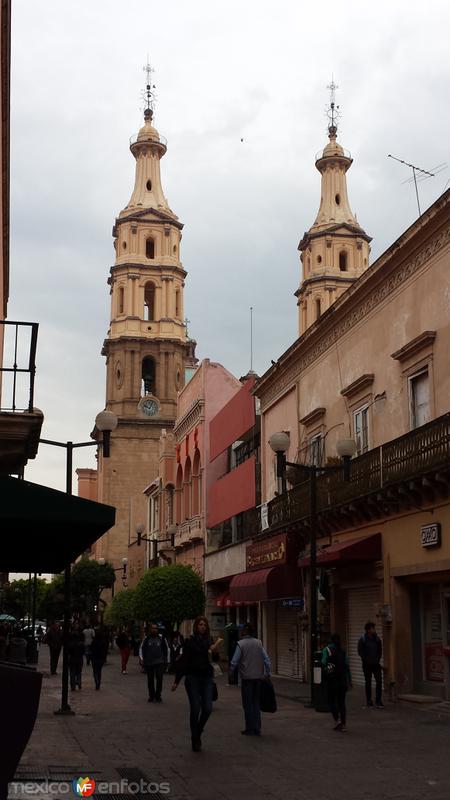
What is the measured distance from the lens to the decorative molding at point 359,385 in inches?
904

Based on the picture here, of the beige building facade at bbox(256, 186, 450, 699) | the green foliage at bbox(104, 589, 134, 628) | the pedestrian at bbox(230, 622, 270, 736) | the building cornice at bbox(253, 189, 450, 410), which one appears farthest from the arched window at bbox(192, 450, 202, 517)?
the pedestrian at bbox(230, 622, 270, 736)

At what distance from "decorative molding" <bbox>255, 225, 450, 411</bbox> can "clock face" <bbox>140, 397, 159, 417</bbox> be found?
126ft

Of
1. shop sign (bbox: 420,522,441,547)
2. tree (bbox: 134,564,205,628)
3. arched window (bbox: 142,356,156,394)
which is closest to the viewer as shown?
shop sign (bbox: 420,522,441,547)

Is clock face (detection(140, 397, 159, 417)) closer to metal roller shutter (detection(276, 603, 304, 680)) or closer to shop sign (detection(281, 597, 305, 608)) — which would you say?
metal roller shutter (detection(276, 603, 304, 680))

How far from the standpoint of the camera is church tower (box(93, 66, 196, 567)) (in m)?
71.9

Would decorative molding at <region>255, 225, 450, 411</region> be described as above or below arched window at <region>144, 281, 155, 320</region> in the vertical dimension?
below

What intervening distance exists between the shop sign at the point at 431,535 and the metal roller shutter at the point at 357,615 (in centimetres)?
357

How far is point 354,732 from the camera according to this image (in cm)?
1438

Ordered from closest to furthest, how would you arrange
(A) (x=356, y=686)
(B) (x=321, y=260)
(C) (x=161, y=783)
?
(C) (x=161, y=783) → (A) (x=356, y=686) → (B) (x=321, y=260)

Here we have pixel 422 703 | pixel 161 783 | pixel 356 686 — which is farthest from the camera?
pixel 356 686

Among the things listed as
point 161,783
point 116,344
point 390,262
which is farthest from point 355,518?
point 116,344

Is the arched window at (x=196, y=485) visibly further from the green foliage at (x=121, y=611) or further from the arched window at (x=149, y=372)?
the arched window at (x=149, y=372)

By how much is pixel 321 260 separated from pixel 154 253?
565 inches

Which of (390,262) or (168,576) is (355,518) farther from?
(168,576)
